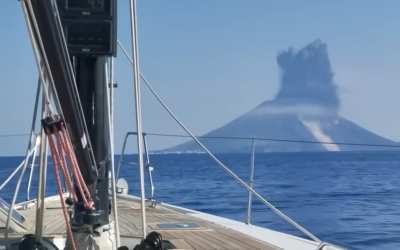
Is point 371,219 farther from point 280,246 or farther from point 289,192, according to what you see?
point 289,192

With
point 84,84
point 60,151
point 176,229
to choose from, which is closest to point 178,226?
point 176,229

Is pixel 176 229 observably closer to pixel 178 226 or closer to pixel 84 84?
pixel 178 226

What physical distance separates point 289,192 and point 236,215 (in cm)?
843

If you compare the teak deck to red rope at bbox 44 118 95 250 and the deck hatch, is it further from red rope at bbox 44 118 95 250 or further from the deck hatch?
red rope at bbox 44 118 95 250

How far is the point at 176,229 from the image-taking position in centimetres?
645

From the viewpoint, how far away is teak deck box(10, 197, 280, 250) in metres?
5.60

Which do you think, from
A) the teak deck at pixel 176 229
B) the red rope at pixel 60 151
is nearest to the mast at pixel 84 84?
the red rope at pixel 60 151

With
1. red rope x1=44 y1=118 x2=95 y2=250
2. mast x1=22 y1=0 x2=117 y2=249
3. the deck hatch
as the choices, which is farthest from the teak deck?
red rope x1=44 y1=118 x2=95 y2=250

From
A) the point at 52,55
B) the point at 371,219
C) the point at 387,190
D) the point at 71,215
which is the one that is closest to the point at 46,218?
the point at 71,215

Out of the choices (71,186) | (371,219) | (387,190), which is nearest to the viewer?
(71,186)

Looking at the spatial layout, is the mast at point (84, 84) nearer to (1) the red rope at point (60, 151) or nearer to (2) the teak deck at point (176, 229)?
(1) the red rope at point (60, 151)

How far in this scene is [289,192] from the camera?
2319 centimetres

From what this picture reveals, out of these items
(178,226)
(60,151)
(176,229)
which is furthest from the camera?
(178,226)

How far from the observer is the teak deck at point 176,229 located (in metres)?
5.60
